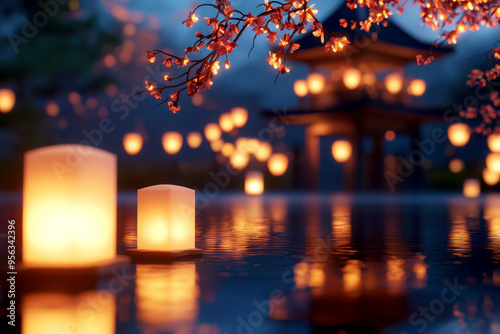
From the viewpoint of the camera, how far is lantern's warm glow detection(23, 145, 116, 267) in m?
6.41

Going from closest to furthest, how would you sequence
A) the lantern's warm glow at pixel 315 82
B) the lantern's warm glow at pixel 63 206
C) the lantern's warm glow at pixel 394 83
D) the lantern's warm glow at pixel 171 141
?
the lantern's warm glow at pixel 63 206, the lantern's warm glow at pixel 171 141, the lantern's warm glow at pixel 315 82, the lantern's warm glow at pixel 394 83

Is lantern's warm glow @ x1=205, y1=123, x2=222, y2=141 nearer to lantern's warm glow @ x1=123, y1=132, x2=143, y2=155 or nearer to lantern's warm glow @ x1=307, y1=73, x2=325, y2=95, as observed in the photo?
lantern's warm glow @ x1=123, y1=132, x2=143, y2=155

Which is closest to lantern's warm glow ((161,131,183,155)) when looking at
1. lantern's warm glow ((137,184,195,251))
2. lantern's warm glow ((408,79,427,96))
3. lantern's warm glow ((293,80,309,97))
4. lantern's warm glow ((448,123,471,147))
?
lantern's warm glow ((293,80,309,97))

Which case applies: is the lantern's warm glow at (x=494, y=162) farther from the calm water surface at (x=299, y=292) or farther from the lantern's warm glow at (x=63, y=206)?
the lantern's warm glow at (x=63, y=206)

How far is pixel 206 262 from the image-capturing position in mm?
7754

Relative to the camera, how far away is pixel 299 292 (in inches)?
225

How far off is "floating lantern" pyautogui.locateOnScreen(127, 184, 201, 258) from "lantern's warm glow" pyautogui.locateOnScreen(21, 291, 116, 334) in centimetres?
231

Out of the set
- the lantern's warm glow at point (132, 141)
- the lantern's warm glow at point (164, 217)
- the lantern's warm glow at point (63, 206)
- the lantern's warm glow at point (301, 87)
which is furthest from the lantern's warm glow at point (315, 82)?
the lantern's warm glow at point (63, 206)

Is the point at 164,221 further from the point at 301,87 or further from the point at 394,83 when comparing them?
the point at 394,83

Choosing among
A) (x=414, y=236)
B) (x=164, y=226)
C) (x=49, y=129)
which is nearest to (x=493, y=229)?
(x=414, y=236)

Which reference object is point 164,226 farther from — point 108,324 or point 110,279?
point 108,324

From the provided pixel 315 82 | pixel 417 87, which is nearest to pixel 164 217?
pixel 315 82

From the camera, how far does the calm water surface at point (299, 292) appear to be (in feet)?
14.5

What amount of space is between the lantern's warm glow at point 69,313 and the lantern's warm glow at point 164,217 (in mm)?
2333
